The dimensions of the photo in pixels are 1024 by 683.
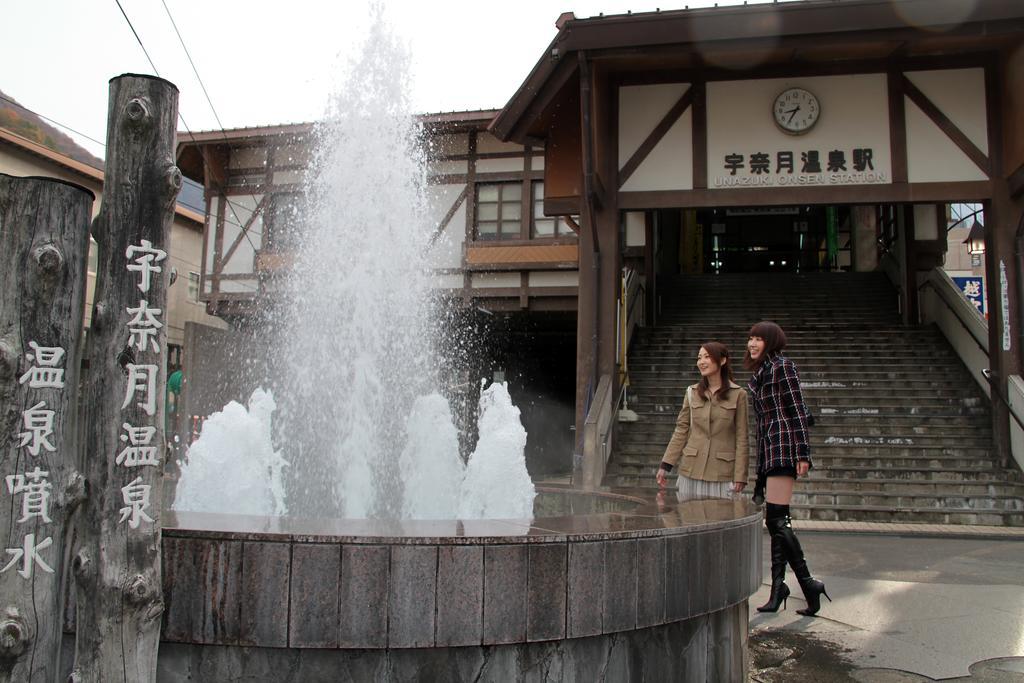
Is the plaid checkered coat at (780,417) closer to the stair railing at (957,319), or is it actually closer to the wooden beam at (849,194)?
the wooden beam at (849,194)

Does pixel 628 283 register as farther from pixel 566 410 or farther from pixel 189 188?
pixel 189 188

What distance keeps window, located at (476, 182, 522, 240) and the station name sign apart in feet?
20.5

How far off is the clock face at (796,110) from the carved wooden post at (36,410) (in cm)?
994

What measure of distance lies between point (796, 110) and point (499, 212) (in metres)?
7.04

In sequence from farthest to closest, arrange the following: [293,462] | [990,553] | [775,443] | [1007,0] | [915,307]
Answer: [915,307], [1007,0], [990,553], [293,462], [775,443]

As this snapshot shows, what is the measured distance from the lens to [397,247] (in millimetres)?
7414

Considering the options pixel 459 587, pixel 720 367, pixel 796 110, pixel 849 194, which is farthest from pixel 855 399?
pixel 459 587

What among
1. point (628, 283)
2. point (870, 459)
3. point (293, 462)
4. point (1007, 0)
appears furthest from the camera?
point (628, 283)

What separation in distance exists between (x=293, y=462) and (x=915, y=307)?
41.8ft

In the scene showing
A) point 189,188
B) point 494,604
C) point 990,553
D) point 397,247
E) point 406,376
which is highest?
point 189,188

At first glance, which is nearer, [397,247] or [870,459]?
[397,247]

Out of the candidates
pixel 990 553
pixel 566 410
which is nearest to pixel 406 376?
pixel 990 553

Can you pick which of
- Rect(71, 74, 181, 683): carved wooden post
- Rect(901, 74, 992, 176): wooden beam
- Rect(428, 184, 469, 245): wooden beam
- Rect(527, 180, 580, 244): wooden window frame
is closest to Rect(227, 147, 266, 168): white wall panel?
Rect(428, 184, 469, 245): wooden beam

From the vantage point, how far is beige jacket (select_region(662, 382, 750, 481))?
4.90 metres
